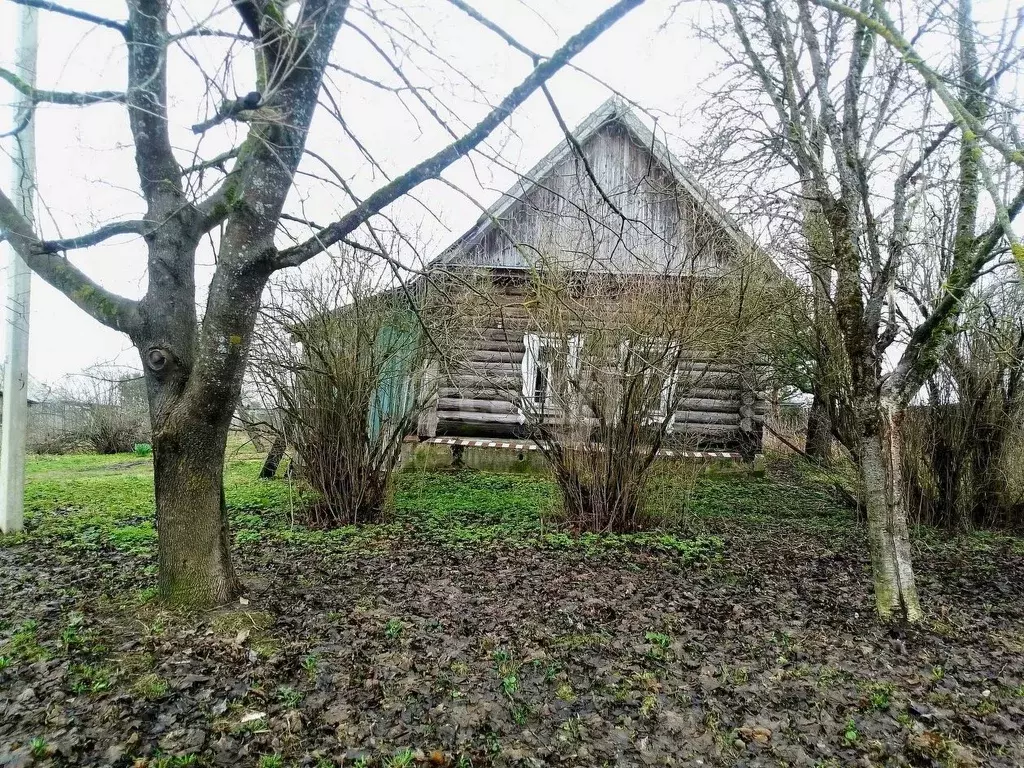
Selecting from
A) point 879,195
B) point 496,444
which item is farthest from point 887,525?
point 496,444

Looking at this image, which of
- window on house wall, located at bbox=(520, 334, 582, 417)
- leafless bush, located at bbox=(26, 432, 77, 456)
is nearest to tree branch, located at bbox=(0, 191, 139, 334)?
window on house wall, located at bbox=(520, 334, 582, 417)

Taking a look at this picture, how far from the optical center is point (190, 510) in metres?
3.55

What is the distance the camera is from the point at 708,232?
5727mm

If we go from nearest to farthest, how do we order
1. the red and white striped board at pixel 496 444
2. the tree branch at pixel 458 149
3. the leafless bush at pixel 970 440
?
the tree branch at pixel 458 149, the leafless bush at pixel 970 440, the red and white striped board at pixel 496 444

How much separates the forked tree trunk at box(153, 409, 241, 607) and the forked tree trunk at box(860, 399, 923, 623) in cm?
427

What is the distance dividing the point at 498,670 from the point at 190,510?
80.7 inches

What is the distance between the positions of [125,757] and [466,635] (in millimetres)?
1826

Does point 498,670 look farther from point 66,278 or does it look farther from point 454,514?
point 454,514

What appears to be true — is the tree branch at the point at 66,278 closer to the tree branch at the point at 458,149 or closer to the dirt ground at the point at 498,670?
the tree branch at the point at 458,149

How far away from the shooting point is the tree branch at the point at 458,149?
2.97 m

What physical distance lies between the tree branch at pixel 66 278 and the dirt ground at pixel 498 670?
180 centimetres

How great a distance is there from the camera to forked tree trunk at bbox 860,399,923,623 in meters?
4.05

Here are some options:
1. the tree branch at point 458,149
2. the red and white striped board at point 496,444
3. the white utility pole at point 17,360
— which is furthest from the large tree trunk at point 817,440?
the white utility pole at point 17,360

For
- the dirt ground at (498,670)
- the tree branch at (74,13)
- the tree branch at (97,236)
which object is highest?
the tree branch at (74,13)
